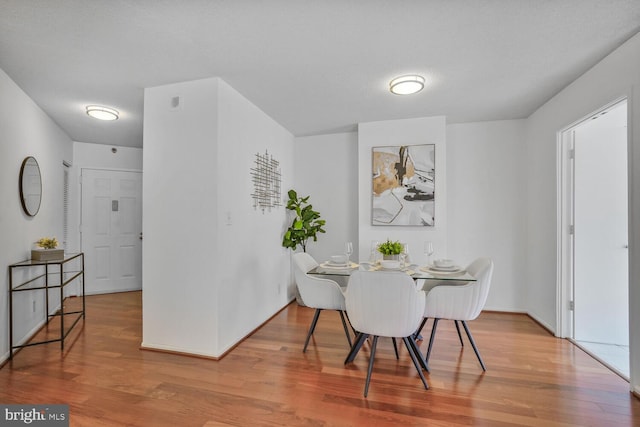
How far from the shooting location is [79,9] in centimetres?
187

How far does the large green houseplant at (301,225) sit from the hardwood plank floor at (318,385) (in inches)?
58.8

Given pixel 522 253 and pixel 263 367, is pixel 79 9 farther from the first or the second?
pixel 522 253

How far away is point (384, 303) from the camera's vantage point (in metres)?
2.15

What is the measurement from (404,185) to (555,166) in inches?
61.9

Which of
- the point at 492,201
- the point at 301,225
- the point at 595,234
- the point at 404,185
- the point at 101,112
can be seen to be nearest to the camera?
the point at 595,234

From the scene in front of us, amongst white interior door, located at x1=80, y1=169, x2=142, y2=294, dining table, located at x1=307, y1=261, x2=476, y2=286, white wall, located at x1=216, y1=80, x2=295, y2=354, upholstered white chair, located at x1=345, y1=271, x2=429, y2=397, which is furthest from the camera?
white interior door, located at x1=80, y1=169, x2=142, y2=294

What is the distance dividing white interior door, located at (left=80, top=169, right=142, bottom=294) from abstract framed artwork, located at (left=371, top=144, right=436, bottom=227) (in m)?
4.17

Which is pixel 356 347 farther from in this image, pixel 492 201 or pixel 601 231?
pixel 492 201

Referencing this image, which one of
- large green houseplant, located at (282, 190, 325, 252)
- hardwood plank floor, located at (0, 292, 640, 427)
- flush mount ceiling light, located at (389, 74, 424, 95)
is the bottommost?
hardwood plank floor, located at (0, 292, 640, 427)

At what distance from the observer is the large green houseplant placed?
173 inches

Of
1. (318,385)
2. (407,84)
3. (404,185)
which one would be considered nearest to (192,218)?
(318,385)

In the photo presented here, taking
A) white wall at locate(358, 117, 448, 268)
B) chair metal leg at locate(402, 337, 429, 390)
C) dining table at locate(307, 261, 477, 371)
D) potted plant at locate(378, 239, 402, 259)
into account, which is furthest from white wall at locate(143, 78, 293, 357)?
white wall at locate(358, 117, 448, 268)

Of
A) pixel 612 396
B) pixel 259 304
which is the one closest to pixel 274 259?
pixel 259 304

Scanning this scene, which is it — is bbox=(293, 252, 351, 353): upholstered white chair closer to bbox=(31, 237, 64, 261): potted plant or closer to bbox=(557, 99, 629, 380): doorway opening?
bbox=(557, 99, 629, 380): doorway opening
